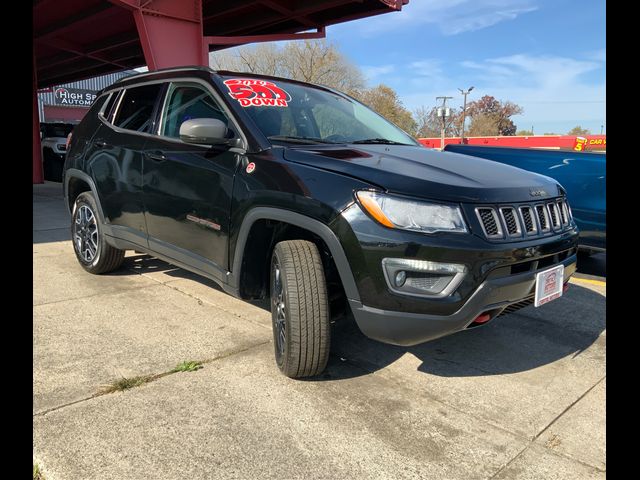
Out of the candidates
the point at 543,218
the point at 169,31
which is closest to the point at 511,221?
the point at 543,218

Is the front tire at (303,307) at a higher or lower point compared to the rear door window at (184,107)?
lower

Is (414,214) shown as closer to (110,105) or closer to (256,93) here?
(256,93)

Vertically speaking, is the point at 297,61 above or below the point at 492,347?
above

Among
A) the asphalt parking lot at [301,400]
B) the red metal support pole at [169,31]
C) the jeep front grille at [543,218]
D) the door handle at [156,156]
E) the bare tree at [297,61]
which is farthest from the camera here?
the bare tree at [297,61]

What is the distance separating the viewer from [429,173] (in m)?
2.71

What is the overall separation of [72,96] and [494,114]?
63.2 m

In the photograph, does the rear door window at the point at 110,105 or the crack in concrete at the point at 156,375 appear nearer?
the crack in concrete at the point at 156,375

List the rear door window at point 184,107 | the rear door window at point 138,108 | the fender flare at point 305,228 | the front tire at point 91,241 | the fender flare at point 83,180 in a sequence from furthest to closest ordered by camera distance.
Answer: the front tire at point 91,241
the fender flare at point 83,180
the rear door window at point 138,108
the rear door window at point 184,107
the fender flare at point 305,228

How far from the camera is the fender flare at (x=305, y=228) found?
2584 millimetres

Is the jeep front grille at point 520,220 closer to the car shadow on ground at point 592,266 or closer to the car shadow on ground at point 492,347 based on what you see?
the car shadow on ground at point 492,347

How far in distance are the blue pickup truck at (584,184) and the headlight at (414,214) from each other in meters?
3.53

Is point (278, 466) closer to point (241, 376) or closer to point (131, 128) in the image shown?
point (241, 376)

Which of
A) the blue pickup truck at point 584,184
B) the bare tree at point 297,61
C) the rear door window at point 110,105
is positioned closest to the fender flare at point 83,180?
the rear door window at point 110,105
